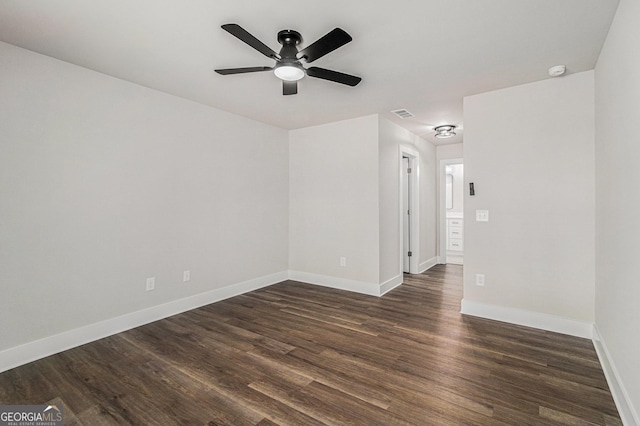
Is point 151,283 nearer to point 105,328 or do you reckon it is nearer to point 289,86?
point 105,328

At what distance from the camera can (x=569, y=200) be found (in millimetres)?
2846

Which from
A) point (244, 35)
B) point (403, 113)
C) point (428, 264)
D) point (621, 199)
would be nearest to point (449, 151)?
point (428, 264)

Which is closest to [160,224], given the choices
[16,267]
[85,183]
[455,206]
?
[85,183]

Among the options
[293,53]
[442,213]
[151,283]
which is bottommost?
[151,283]

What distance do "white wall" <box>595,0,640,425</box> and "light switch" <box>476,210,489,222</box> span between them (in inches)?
36.4

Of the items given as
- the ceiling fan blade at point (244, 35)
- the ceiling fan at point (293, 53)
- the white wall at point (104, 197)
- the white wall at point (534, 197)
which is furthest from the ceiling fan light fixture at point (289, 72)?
the white wall at point (534, 197)

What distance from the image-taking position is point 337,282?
14.8 ft

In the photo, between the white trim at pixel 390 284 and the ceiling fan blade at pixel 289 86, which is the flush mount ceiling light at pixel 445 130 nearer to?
the white trim at pixel 390 284

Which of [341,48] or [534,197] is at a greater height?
[341,48]

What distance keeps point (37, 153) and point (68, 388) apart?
1862mm

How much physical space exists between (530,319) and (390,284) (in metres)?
1.78

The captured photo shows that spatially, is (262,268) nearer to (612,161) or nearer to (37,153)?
(37,153)

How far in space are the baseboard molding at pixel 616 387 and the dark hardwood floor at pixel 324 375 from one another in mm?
48

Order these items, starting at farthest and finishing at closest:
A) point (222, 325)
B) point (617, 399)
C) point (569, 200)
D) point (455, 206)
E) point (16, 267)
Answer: point (455, 206)
point (222, 325)
point (569, 200)
point (16, 267)
point (617, 399)
